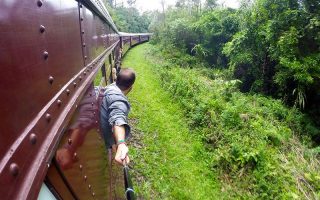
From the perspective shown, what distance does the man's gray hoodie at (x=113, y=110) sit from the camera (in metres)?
2.31

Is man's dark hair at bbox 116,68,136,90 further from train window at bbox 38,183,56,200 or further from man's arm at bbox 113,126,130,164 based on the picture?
train window at bbox 38,183,56,200

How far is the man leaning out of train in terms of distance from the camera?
2217 mm

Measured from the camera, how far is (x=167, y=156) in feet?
20.1

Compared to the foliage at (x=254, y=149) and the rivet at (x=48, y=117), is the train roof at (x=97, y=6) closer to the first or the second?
the rivet at (x=48, y=117)

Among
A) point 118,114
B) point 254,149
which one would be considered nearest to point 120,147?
point 118,114

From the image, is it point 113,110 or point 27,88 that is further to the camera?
point 113,110

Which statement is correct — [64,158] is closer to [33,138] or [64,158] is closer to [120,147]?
[33,138]

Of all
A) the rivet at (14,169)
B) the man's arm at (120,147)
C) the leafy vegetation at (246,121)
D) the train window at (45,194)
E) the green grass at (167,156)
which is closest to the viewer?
the rivet at (14,169)

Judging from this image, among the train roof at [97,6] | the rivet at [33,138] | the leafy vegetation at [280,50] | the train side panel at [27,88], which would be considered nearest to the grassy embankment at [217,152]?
the leafy vegetation at [280,50]

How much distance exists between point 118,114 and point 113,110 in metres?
0.08

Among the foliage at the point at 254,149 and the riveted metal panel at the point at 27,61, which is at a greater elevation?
the riveted metal panel at the point at 27,61

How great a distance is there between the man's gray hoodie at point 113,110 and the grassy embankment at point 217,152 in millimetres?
2277

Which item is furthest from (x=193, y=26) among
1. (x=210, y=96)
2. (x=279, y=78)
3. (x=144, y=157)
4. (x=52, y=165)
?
(x=52, y=165)

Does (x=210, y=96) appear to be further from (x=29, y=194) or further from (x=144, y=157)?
(x=29, y=194)
